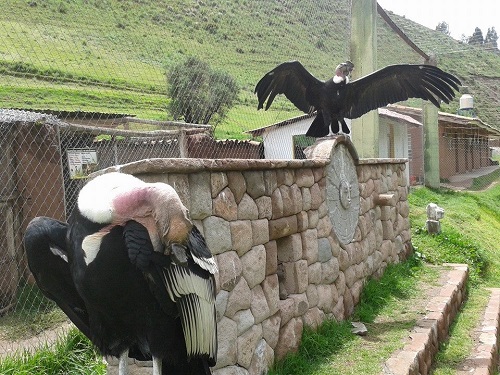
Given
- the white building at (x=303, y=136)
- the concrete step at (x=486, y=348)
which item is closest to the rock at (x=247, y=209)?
the concrete step at (x=486, y=348)

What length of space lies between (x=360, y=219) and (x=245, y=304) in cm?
269

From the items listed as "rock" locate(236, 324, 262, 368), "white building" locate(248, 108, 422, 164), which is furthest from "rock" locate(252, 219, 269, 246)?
"white building" locate(248, 108, 422, 164)

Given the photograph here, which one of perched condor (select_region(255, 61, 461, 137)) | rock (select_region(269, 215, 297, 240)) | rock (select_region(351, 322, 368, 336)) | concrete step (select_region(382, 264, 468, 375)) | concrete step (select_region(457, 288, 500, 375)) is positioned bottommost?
concrete step (select_region(457, 288, 500, 375))

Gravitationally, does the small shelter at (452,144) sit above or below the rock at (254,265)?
above

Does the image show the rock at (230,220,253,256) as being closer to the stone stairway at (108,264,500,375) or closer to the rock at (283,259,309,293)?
the rock at (283,259,309,293)

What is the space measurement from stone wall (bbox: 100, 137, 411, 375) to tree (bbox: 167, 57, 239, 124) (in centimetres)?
105

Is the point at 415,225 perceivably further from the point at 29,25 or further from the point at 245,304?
the point at 29,25

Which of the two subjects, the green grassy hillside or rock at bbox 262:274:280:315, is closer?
the green grassy hillside

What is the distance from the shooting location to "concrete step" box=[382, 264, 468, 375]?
4.22 meters

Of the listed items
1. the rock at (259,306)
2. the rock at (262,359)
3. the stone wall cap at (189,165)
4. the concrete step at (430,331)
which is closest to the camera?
the stone wall cap at (189,165)

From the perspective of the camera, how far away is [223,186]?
3.54m

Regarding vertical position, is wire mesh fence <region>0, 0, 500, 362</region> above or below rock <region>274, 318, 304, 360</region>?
above

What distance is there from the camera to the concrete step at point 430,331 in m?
4.22

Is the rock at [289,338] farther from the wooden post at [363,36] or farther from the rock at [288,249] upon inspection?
the wooden post at [363,36]
